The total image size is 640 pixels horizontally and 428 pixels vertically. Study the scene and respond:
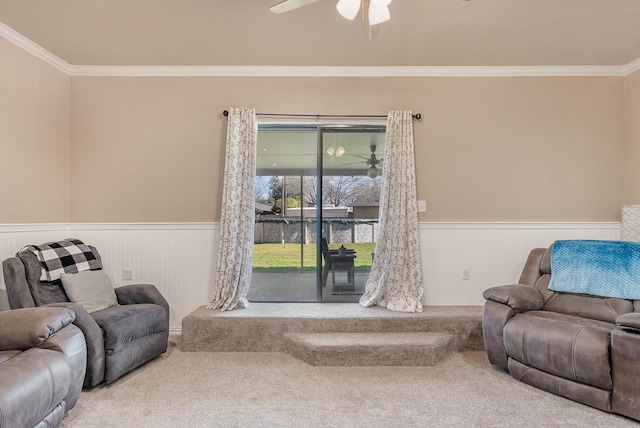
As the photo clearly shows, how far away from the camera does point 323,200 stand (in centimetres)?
404

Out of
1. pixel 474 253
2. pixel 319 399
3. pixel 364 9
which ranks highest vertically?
pixel 364 9

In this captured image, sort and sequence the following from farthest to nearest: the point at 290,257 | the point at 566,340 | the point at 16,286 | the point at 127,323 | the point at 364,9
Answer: the point at 290,257, the point at 127,323, the point at 16,286, the point at 566,340, the point at 364,9

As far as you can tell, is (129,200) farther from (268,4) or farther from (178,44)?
(268,4)

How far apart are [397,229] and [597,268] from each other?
1674mm

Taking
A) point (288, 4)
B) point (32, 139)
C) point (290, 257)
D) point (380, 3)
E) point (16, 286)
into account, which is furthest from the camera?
point (290, 257)

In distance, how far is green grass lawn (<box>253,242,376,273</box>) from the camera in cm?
409

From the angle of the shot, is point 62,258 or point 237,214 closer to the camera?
point 62,258

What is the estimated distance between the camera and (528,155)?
3855 millimetres

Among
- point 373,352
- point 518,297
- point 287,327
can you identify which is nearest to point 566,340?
point 518,297

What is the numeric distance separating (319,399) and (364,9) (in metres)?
2.53

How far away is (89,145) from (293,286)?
267 cm

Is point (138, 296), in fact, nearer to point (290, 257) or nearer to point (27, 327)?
point (27, 327)

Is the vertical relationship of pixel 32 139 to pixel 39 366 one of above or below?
above

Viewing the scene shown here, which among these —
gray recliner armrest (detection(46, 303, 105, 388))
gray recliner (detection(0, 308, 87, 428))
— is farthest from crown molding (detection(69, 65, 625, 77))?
gray recliner (detection(0, 308, 87, 428))
